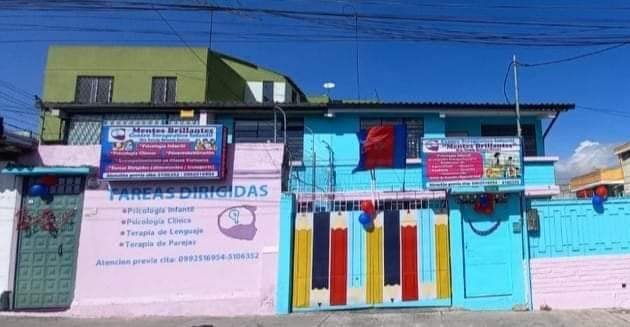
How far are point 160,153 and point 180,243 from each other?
79.6 inches

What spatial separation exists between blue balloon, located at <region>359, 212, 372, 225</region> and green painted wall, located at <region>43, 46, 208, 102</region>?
17126 millimetres

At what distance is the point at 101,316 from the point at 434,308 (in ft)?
23.0

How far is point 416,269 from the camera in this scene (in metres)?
9.41

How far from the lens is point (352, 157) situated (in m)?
13.6

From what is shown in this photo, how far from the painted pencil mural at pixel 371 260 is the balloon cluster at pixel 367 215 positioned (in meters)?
0.10

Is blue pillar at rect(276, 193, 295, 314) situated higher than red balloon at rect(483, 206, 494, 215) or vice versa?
red balloon at rect(483, 206, 494, 215)

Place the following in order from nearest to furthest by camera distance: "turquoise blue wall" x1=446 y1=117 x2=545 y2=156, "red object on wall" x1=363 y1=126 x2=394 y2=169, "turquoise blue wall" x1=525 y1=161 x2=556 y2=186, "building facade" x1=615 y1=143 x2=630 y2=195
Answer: "red object on wall" x1=363 y1=126 x2=394 y2=169 → "turquoise blue wall" x1=525 y1=161 x2=556 y2=186 → "turquoise blue wall" x1=446 y1=117 x2=545 y2=156 → "building facade" x1=615 y1=143 x2=630 y2=195

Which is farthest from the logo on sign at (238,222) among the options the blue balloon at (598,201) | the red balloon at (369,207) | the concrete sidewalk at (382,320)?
the blue balloon at (598,201)

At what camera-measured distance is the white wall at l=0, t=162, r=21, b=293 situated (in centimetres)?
944

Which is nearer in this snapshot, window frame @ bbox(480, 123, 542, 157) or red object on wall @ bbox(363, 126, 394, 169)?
red object on wall @ bbox(363, 126, 394, 169)

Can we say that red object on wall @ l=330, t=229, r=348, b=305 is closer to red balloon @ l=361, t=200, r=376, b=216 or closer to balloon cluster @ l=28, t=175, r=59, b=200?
red balloon @ l=361, t=200, r=376, b=216

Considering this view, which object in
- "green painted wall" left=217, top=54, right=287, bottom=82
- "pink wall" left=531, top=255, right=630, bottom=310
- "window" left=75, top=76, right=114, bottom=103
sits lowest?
"pink wall" left=531, top=255, right=630, bottom=310

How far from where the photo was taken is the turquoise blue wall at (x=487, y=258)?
9250 millimetres

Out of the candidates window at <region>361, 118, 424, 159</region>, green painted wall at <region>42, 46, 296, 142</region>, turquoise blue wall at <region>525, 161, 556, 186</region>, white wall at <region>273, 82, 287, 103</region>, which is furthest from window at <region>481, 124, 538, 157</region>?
white wall at <region>273, 82, 287, 103</region>
